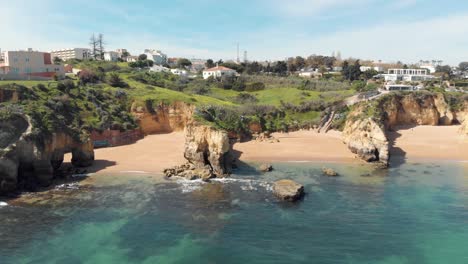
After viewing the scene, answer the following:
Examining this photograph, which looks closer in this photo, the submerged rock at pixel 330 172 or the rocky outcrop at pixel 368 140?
the submerged rock at pixel 330 172

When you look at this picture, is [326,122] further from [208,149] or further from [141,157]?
[141,157]

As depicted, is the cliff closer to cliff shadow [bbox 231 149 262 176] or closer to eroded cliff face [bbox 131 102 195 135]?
cliff shadow [bbox 231 149 262 176]

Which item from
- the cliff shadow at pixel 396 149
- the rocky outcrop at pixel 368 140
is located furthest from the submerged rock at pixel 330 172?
the cliff shadow at pixel 396 149

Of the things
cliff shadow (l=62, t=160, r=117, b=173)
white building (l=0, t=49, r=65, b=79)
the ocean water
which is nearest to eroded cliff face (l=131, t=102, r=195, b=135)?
cliff shadow (l=62, t=160, r=117, b=173)

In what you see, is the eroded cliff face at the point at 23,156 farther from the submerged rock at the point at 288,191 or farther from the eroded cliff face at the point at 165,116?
the submerged rock at the point at 288,191

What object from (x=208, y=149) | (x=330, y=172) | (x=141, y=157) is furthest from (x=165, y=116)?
(x=330, y=172)

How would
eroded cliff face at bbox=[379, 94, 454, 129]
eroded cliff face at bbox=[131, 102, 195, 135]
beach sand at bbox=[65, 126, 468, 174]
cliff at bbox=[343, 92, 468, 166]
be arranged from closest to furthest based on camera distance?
beach sand at bbox=[65, 126, 468, 174] → cliff at bbox=[343, 92, 468, 166] → eroded cliff face at bbox=[131, 102, 195, 135] → eroded cliff face at bbox=[379, 94, 454, 129]
